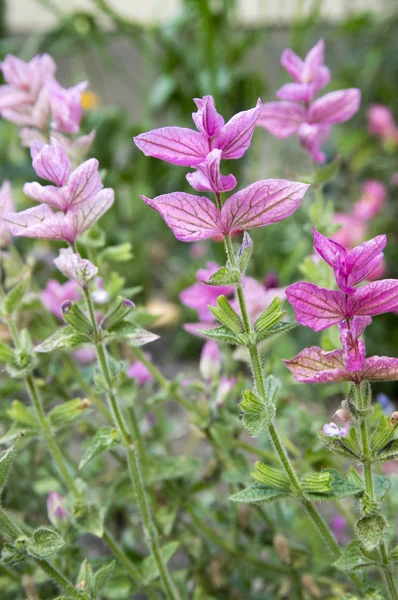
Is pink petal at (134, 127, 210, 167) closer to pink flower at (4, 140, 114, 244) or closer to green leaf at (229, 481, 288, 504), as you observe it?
pink flower at (4, 140, 114, 244)

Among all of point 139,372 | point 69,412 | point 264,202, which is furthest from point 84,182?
point 139,372

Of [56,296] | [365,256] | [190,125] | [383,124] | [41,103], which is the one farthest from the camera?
[190,125]

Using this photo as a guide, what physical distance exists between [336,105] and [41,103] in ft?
0.85

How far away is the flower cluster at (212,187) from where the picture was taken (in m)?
0.41

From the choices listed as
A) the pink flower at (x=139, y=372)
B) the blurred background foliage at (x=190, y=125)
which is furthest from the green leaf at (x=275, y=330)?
the blurred background foliage at (x=190, y=125)

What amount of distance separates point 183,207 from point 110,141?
57.5 inches

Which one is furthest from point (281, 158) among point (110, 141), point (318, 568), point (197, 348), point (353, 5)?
point (318, 568)

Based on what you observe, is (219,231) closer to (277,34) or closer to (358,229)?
(358,229)

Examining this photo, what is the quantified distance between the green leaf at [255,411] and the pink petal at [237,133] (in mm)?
147

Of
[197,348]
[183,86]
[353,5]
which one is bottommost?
[197,348]

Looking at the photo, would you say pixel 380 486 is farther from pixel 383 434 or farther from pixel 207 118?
pixel 207 118

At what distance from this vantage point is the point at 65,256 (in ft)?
1.60

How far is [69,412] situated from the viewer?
0.60 metres

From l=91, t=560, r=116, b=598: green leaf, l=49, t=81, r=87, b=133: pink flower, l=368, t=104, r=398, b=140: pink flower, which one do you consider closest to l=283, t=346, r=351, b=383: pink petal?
l=91, t=560, r=116, b=598: green leaf
